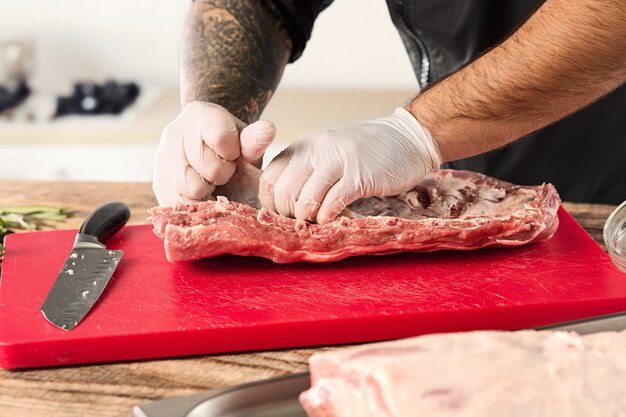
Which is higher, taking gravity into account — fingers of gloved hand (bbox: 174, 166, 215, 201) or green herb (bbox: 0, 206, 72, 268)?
fingers of gloved hand (bbox: 174, 166, 215, 201)

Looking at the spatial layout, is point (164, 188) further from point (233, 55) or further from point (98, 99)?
point (98, 99)

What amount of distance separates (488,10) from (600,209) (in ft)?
2.81

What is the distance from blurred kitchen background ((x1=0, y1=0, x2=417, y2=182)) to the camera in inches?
208

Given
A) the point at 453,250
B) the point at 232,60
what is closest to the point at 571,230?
the point at 453,250

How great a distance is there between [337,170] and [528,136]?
1.26 meters

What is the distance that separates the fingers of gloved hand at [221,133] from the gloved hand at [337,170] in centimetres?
12

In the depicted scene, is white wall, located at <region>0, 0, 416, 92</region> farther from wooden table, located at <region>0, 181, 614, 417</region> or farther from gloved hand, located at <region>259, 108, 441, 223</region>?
wooden table, located at <region>0, 181, 614, 417</region>

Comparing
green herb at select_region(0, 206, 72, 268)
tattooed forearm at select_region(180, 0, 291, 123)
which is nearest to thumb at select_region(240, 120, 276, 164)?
tattooed forearm at select_region(180, 0, 291, 123)

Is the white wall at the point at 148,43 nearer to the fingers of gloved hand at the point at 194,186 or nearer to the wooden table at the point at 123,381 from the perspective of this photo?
the fingers of gloved hand at the point at 194,186

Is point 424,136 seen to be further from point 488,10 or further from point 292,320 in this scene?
point 488,10

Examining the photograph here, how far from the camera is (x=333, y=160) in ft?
7.25

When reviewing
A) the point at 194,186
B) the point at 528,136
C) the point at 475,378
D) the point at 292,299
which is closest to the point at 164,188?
the point at 194,186

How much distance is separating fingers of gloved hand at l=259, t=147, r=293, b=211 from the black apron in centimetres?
112

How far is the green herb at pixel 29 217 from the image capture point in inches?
103
